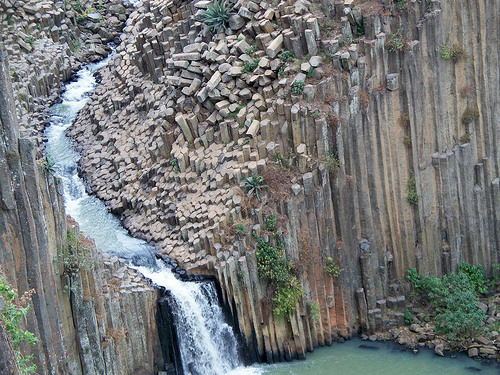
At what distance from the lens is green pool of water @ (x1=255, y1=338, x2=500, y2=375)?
26.1 m

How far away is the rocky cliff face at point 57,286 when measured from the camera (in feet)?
69.1

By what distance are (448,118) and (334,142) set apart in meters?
4.24

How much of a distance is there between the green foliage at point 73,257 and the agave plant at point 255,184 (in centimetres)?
573

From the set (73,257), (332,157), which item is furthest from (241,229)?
(73,257)

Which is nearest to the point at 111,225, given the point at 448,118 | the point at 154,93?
the point at 154,93

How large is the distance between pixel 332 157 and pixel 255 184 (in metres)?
2.62

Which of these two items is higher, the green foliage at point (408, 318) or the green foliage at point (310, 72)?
the green foliage at point (310, 72)

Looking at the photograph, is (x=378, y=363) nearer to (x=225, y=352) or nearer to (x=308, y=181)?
(x=225, y=352)

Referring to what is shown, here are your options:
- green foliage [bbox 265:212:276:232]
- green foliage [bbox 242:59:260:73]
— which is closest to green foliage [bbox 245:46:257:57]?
green foliage [bbox 242:59:260:73]

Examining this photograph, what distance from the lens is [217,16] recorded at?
98.7 ft

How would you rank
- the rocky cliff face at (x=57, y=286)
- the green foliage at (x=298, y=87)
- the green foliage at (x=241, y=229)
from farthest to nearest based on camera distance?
the green foliage at (x=298, y=87) → the green foliage at (x=241, y=229) → the rocky cliff face at (x=57, y=286)

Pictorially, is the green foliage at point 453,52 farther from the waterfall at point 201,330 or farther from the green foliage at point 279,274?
the waterfall at point 201,330

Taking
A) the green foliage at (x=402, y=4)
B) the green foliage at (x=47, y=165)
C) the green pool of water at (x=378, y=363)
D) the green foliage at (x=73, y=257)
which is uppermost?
the green foliage at (x=402, y=4)

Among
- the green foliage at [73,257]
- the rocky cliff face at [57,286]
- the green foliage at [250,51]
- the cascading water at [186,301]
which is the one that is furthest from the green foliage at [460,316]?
the green foliage at [73,257]
